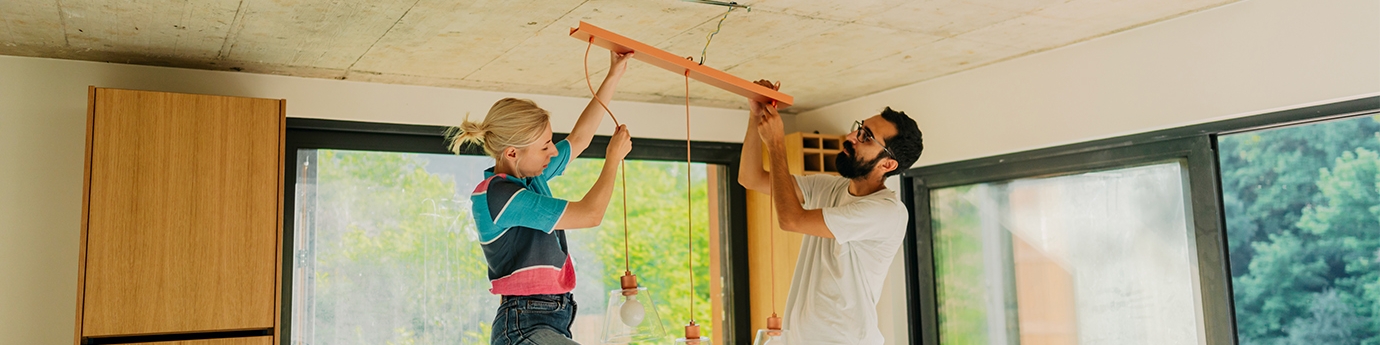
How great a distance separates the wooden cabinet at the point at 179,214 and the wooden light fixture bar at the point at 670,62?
167cm

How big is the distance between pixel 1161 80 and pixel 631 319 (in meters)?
2.19

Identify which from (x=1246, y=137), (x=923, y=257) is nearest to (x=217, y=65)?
(x=923, y=257)

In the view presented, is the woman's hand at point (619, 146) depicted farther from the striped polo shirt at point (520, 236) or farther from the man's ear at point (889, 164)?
the man's ear at point (889, 164)

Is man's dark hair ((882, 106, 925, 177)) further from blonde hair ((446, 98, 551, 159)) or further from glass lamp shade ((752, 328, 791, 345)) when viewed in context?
blonde hair ((446, 98, 551, 159))

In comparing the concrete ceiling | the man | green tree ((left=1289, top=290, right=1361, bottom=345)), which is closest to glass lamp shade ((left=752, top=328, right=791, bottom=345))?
the man

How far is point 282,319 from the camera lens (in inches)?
139

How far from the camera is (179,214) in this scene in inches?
120

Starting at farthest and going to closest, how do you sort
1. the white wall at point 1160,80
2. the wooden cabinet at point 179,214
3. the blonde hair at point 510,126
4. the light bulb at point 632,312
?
the wooden cabinet at point 179,214
the white wall at point 1160,80
the blonde hair at point 510,126
the light bulb at point 632,312

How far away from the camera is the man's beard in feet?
8.87

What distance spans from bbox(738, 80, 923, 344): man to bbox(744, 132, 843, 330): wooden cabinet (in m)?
1.56

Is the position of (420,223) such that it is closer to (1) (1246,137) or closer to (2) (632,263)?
(2) (632,263)

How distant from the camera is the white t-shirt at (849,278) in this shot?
2.58 meters

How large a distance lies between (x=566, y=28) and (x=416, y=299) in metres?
1.56

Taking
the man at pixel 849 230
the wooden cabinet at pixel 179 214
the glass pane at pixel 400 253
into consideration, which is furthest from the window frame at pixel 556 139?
the man at pixel 849 230
